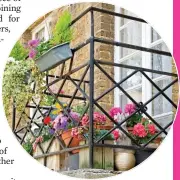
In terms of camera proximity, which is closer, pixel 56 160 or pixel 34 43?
pixel 56 160

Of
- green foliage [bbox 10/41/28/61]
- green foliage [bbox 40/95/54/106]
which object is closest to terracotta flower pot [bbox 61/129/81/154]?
green foliage [bbox 40/95/54/106]

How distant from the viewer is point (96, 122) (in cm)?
408

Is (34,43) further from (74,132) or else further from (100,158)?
(100,158)

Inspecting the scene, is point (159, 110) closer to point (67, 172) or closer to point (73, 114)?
point (73, 114)

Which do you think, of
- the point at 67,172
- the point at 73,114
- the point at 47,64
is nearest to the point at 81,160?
the point at 67,172

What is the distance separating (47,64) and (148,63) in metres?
0.95

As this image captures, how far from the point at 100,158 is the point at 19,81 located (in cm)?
109

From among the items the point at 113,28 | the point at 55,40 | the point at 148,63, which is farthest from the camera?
the point at 113,28

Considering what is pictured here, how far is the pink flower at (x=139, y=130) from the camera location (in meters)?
4.03

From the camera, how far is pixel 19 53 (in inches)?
182

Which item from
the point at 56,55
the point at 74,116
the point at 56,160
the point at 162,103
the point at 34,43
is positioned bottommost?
the point at 56,160

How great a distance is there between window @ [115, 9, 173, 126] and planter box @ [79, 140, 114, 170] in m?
0.82

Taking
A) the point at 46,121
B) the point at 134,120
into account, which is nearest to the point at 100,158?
the point at 134,120

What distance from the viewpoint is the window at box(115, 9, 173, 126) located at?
4582 mm
